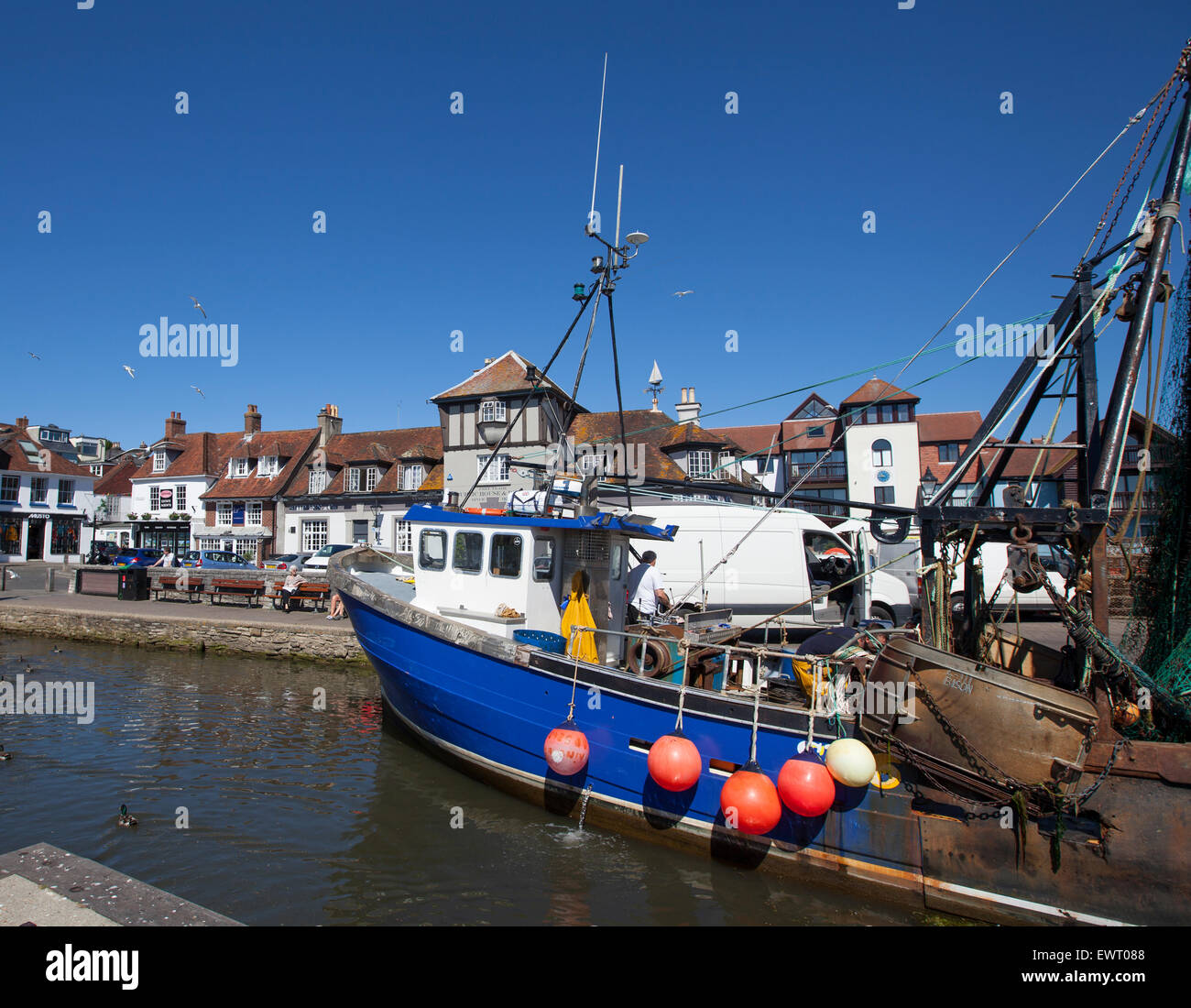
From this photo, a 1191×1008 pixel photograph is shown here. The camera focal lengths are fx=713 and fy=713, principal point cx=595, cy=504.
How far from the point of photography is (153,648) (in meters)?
17.9

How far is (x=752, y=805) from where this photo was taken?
19.0ft

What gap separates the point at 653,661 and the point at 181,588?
65.5 feet

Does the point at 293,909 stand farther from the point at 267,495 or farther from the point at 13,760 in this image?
the point at 267,495

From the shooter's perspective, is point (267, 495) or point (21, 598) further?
point (267, 495)

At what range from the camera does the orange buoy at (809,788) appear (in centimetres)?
573

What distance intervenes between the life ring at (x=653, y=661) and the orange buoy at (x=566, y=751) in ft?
3.49

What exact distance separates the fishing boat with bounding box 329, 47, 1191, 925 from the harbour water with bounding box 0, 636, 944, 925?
15.1 inches

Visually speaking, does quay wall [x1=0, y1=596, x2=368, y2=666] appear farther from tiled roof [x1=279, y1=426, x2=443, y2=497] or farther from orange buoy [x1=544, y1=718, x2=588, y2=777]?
tiled roof [x1=279, y1=426, x2=443, y2=497]

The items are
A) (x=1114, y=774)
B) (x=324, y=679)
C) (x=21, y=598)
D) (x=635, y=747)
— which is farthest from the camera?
(x=21, y=598)

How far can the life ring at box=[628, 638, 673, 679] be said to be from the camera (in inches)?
304

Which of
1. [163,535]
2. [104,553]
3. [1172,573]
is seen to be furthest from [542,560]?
[163,535]

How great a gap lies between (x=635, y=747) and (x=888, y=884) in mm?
2468
